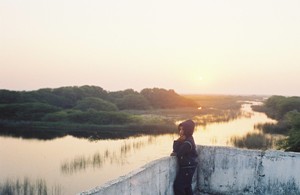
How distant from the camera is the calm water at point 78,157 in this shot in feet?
52.6

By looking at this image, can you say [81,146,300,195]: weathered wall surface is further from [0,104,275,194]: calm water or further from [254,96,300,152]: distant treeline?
[0,104,275,194]: calm water

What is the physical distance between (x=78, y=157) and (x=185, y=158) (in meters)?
15.9

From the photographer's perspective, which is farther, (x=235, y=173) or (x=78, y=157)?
(x=78, y=157)

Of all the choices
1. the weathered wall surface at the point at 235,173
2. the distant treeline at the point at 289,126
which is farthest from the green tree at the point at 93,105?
the weathered wall surface at the point at 235,173

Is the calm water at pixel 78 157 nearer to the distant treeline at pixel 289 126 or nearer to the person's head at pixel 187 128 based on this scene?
the distant treeline at pixel 289 126

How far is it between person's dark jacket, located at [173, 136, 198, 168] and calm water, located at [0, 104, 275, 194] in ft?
31.7

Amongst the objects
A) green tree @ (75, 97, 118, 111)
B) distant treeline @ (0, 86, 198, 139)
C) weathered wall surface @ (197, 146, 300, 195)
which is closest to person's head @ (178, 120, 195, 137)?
weathered wall surface @ (197, 146, 300, 195)

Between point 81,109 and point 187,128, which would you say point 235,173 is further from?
point 81,109

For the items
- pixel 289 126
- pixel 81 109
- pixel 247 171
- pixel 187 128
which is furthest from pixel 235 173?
pixel 81 109

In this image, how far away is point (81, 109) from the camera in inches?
1767

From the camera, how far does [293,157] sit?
521 cm

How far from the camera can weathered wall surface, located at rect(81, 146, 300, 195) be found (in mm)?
5000

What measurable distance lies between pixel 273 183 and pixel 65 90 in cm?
4835

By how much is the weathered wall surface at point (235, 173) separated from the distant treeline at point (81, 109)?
2533 cm
